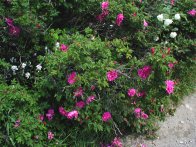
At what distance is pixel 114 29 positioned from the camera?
380cm

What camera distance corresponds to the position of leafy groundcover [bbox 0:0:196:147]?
9.84ft

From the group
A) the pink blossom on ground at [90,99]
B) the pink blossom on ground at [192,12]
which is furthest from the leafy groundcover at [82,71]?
the pink blossom on ground at [192,12]

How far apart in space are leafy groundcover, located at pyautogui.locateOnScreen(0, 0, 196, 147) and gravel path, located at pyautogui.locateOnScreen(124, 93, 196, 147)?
10 cm

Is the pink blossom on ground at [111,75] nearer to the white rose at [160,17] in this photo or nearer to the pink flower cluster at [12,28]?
the pink flower cluster at [12,28]

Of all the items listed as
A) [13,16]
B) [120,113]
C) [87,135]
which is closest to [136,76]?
[120,113]

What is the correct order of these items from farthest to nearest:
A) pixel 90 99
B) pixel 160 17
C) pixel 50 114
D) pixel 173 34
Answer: pixel 173 34 < pixel 160 17 < pixel 50 114 < pixel 90 99

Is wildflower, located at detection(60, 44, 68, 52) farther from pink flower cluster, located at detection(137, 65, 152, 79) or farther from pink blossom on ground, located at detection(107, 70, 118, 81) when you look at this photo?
pink flower cluster, located at detection(137, 65, 152, 79)

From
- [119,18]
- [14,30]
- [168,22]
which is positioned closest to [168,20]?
[168,22]

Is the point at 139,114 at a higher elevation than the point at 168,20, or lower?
lower

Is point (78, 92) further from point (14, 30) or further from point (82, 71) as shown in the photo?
point (14, 30)

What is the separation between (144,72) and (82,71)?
524mm

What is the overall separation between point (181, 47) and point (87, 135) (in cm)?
154

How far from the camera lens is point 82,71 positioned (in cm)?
301

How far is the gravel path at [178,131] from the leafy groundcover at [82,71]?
0.31 ft
